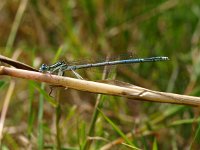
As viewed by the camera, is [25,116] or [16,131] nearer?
[16,131]

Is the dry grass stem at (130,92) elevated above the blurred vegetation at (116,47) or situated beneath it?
situated beneath

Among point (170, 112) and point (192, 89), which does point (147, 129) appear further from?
point (192, 89)

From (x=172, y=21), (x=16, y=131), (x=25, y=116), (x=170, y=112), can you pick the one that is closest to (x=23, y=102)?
(x=25, y=116)

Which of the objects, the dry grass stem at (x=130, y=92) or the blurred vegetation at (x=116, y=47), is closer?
the dry grass stem at (x=130, y=92)

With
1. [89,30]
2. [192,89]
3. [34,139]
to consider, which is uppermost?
[89,30]

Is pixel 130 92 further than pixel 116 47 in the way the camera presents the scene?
No

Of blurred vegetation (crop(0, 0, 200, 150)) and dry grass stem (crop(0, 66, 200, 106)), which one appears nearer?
dry grass stem (crop(0, 66, 200, 106))

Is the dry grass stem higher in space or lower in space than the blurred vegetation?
lower

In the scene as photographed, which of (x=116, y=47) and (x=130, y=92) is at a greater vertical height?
(x=116, y=47)
